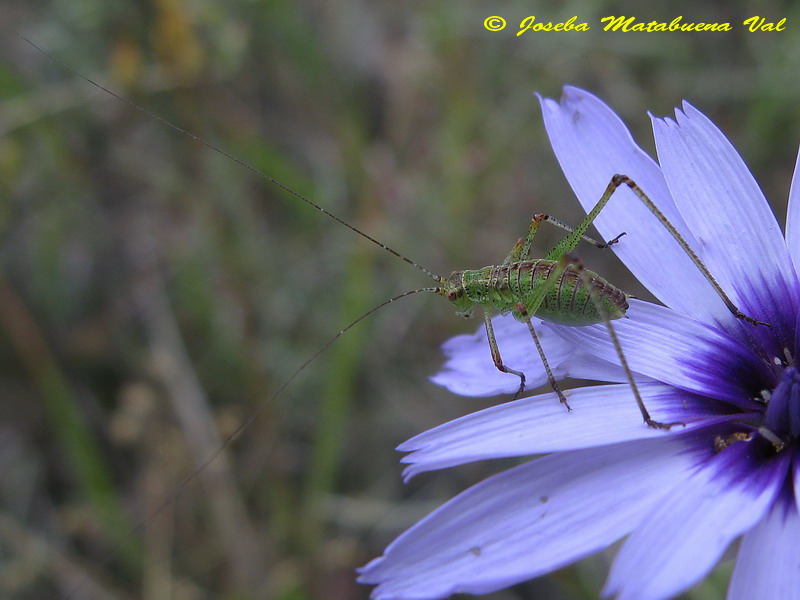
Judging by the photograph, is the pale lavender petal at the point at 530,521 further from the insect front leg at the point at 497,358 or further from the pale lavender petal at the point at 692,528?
the insect front leg at the point at 497,358

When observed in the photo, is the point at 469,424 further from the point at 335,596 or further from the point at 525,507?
the point at 335,596

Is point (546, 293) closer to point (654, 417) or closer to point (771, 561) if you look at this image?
point (654, 417)

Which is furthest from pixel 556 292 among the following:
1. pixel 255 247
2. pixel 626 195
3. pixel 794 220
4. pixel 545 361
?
pixel 255 247

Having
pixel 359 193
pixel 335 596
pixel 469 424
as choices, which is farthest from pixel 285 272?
pixel 469 424

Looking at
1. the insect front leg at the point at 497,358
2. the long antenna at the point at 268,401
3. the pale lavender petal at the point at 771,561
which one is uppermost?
the long antenna at the point at 268,401

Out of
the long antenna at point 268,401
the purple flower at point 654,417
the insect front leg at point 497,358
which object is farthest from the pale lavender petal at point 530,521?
the long antenna at point 268,401
